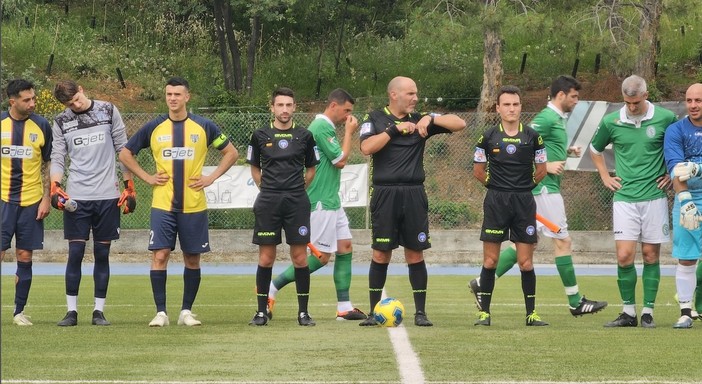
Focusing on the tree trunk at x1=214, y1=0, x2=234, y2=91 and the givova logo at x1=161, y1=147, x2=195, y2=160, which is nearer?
the givova logo at x1=161, y1=147, x2=195, y2=160

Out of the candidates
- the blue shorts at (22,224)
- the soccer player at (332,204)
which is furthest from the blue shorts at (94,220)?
the soccer player at (332,204)

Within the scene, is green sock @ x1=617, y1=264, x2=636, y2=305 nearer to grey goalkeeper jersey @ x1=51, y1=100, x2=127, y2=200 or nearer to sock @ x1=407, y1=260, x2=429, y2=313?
sock @ x1=407, y1=260, x2=429, y2=313

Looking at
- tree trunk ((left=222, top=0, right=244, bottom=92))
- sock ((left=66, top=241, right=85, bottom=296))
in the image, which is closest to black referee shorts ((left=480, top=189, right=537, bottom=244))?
sock ((left=66, top=241, right=85, bottom=296))

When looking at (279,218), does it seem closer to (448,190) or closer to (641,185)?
(641,185)

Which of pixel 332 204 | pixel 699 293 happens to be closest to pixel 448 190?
pixel 332 204

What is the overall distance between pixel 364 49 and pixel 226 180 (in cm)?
1391

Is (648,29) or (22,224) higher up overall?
(648,29)

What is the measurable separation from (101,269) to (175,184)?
113cm

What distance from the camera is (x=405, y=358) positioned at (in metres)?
7.32

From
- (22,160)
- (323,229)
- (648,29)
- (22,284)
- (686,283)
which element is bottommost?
(22,284)

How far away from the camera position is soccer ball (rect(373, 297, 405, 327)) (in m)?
9.41

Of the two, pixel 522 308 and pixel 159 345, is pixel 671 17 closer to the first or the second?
pixel 522 308

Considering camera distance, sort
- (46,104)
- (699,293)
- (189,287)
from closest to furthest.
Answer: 1. (189,287)
2. (699,293)
3. (46,104)

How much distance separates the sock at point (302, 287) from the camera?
9961 millimetres
